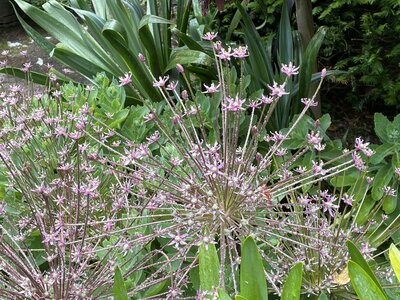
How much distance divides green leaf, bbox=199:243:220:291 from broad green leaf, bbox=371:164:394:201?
0.67 m

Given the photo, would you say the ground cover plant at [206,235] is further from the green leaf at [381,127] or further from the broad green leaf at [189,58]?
the broad green leaf at [189,58]

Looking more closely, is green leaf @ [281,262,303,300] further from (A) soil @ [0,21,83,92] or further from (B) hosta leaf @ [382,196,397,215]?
(A) soil @ [0,21,83,92]

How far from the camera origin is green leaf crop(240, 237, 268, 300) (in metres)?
0.81

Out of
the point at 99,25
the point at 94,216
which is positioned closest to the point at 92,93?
the point at 94,216

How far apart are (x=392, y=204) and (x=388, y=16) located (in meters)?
1.46

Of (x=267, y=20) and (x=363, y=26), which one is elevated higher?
(x=267, y=20)

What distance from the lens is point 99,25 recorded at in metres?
2.48

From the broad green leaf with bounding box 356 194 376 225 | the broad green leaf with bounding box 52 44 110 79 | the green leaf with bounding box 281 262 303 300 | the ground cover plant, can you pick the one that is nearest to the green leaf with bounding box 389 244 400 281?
the ground cover plant

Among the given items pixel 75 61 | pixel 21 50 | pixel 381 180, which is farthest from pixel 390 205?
pixel 21 50

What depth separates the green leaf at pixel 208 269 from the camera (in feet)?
2.90

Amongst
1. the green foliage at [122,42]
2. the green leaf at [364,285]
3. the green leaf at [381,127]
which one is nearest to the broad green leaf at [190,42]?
the green foliage at [122,42]

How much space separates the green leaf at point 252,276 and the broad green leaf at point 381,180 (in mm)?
687

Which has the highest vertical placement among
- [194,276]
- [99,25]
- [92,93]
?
[99,25]

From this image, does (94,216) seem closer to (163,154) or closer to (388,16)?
(163,154)
